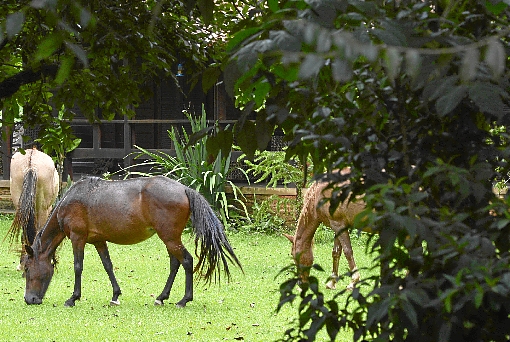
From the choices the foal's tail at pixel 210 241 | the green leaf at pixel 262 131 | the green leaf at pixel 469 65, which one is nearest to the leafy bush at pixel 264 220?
the foal's tail at pixel 210 241

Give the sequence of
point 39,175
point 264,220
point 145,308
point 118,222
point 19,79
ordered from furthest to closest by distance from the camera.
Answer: point 264,220 → point 39,175 → point 118,222 → point 145,308 → point 19,79

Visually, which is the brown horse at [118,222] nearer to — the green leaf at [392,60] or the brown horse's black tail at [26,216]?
the brown horse's black tail at [26,216]

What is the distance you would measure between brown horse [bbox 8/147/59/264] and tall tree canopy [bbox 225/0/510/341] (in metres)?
7.83

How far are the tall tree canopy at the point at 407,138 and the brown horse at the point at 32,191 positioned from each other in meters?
7.83

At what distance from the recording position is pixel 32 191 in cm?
1066

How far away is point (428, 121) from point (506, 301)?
759mm

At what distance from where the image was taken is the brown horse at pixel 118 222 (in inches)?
338

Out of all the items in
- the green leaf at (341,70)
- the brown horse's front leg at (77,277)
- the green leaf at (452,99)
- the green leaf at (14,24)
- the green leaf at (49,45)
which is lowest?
the brown horse's front leg at (77,277)

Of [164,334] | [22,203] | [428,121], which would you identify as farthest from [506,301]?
[22,203]

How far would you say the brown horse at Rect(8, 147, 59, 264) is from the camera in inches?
407

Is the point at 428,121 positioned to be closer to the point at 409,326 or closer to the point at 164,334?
the point at 409,326

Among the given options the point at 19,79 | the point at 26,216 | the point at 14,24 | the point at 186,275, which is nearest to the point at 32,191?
the point at 26,216

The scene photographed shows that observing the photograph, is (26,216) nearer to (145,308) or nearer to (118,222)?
(118,222)

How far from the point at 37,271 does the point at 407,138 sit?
21.0ft
